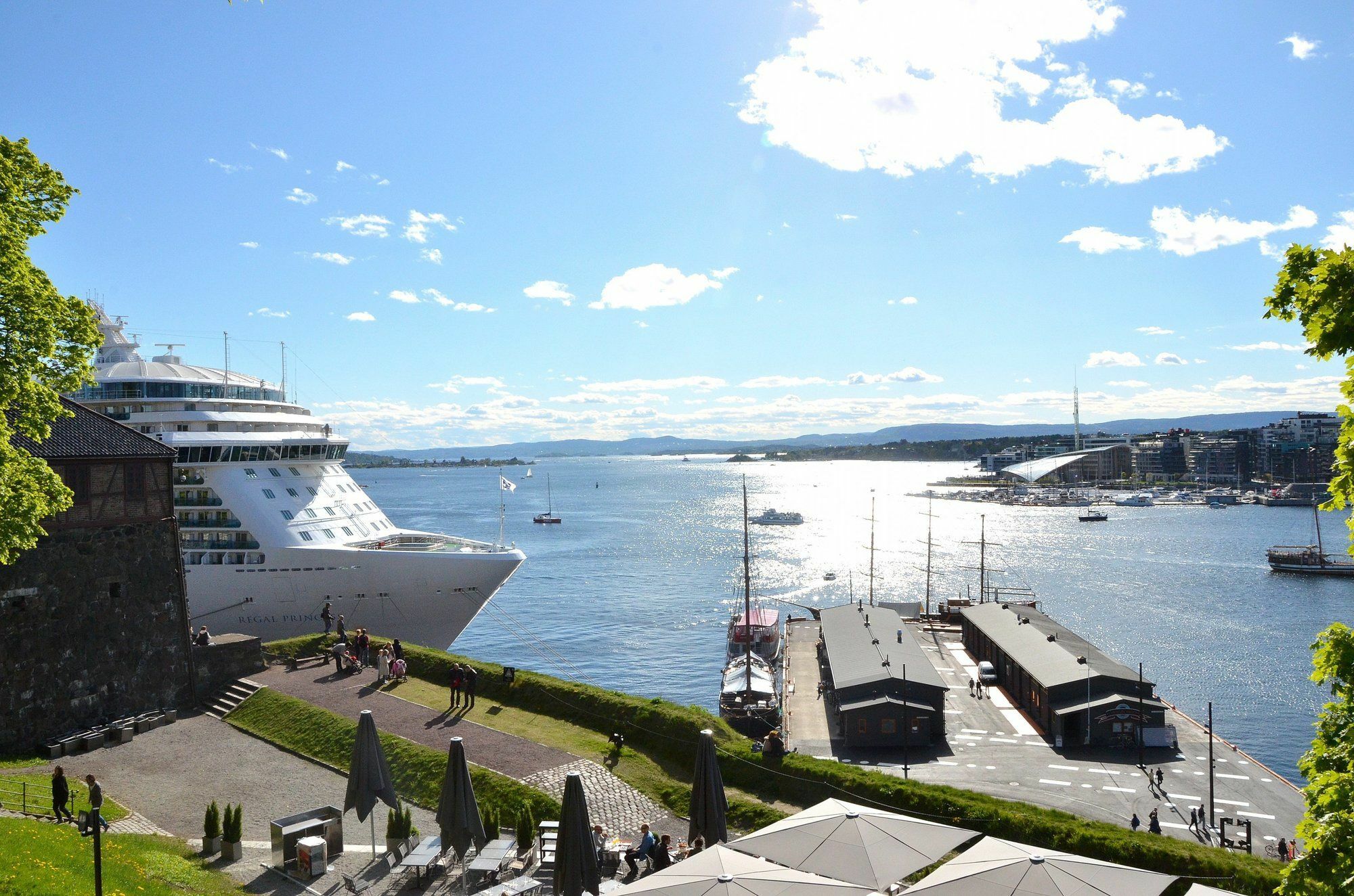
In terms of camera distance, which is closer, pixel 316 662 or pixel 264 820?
pixel 264 820

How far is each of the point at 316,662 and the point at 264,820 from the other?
11.5m

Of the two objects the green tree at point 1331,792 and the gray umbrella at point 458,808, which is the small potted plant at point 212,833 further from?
the green tree at point 1331,792

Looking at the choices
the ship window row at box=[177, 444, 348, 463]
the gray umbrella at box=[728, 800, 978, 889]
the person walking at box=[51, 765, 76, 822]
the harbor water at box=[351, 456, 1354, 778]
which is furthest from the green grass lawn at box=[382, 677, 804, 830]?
the harbor water at box=[351, 456, 1354, 778]

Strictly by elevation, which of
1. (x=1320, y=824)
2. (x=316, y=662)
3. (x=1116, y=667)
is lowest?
(x=1116, y=667)

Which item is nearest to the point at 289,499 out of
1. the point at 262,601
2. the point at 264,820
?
the point at 262,601

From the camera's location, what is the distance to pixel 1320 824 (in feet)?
24.3

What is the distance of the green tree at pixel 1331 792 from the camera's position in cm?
723

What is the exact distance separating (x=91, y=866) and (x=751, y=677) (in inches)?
1301

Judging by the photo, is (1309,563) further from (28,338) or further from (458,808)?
(28,338)

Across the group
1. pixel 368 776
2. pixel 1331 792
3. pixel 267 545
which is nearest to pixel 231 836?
pixel 368 776

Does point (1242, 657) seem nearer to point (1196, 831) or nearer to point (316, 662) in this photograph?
point (1196, 831)

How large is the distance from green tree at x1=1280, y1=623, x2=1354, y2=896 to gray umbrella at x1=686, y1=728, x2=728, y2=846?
869 cm

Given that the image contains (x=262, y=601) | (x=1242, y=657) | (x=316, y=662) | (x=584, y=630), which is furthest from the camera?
(x=584, y=630)

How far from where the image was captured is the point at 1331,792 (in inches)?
292
